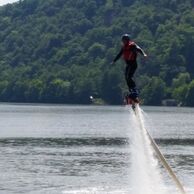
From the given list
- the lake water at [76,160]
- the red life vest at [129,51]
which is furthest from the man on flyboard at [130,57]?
the lake water at [76,160]

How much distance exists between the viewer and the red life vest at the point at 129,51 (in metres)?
25.4

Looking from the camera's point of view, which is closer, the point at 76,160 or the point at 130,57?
the point at 130,57

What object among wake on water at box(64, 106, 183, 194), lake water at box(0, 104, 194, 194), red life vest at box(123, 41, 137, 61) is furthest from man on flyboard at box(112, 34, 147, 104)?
lake water at box(0, 104, 194, 194)

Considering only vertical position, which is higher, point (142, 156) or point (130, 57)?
point (130, 57)

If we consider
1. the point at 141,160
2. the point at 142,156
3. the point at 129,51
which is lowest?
the point at 141,160

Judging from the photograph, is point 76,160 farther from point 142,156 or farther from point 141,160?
point 142,156

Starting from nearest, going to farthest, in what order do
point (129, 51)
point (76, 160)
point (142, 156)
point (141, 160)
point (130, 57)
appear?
1. point (129, 51)
2. point (130, 57)
3. point (142, 156)
4. point (141, 160)
5. point (76, 160)

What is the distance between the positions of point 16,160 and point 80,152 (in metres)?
11.9

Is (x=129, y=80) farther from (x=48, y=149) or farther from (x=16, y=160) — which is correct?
(x=48, y=149)

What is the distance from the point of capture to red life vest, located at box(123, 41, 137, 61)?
2536 centimetres

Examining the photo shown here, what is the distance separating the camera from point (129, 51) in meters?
25.5

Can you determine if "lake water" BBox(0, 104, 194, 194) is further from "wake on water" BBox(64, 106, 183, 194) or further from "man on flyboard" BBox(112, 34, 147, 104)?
"man on flyboard" BBox(112, 34, 147, 104)

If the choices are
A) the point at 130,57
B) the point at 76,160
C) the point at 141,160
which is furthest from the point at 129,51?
the point at 76,160

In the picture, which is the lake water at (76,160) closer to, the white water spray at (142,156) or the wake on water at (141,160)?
the wake on water at (141,160)
